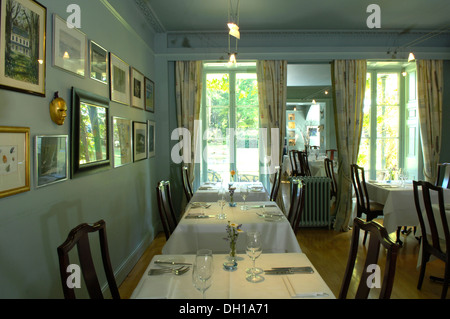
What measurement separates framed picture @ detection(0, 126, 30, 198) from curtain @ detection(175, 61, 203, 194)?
3730mm

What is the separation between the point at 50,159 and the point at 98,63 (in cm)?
125

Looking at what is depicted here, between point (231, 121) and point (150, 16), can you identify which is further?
point (231, 121)

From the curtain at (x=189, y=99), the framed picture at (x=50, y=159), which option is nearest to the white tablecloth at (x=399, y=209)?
the curtain at (x=189, y=99)

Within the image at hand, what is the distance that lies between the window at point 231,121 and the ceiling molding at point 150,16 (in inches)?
44.8

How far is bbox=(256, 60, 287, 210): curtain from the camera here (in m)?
5.60

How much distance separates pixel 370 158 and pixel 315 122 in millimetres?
5389

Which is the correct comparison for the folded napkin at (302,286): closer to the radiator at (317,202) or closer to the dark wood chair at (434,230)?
the dark wood chair at (434,230)

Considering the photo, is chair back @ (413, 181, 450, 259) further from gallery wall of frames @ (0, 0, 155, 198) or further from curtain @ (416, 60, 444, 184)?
gallery wall of frames @ (0, 0, 155, 198)

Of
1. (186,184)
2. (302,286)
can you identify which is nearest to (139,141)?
(186,184)

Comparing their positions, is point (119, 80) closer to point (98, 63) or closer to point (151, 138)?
point (98, 63)

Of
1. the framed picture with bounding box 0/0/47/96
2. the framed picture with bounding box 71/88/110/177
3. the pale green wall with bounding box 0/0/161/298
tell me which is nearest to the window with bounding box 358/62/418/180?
the pale green wall with bounding box 0/0/161/298

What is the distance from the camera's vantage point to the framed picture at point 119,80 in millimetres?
3346

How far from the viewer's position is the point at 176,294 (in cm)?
153

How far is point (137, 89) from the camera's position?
431cm
